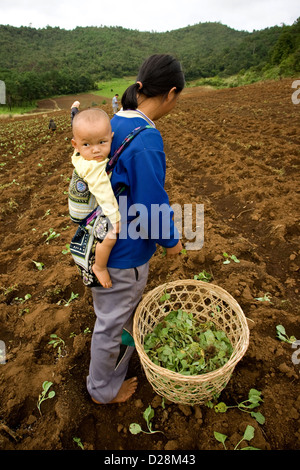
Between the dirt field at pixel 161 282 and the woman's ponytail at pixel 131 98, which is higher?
the woman's ponytail at pixel 131 98

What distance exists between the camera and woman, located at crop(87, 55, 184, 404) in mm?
1220

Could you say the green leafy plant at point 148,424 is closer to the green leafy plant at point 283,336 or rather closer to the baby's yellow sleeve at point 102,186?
the green leafy plant at point 283,336

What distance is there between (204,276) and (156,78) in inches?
Result: 79.2

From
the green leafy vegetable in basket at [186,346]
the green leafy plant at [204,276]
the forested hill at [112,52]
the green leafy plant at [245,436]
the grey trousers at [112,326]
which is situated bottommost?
the green leafy plant at [245,436]

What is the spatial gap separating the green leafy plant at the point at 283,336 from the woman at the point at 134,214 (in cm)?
126

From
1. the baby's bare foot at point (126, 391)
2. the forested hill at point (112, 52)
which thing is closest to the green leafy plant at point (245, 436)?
the baby's bare foot at point (126, 391)

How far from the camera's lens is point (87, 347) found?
219cm

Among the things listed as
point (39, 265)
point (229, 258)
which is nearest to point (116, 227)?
point (229, 258)

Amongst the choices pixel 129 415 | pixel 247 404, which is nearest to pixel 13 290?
pixel 129 415

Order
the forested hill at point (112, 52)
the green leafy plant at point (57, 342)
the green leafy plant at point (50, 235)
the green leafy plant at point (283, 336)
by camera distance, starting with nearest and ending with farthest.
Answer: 1. the green leafy plant at point (283, 336)
2. the green leafy plant at point (57, 342)
3. the green leafy plant at point (50, 235)
4. the forested hill at point (112, 52)

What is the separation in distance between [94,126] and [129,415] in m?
1.85

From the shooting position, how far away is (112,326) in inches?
61.4

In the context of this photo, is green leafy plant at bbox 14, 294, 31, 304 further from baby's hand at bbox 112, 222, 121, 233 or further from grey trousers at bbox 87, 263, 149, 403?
baby's hand at bbox 112, 222, 121, 233

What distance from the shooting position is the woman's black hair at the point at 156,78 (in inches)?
50.6
